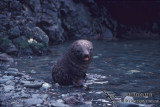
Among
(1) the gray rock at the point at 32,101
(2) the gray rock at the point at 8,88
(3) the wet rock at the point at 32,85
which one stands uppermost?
(1) the gray rock at the point at 32,101

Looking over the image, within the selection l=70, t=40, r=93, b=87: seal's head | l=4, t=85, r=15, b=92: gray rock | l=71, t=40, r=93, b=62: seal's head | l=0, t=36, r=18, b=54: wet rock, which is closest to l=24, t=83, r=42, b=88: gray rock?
l=4, t=85, r=15, b=92: gray rock

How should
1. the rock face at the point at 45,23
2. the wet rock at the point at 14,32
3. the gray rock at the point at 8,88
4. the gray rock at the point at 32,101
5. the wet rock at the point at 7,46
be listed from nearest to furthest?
the gray rock at the point at 32,101
the gray rock at the point at 8,88
the wet rock at the point at 7,46
the rock face at the point at 45,23
the wet rock at the point at 14,32

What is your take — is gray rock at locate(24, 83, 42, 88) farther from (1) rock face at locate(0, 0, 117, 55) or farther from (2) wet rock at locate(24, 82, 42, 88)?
(1) rock face at locate(0, 0, 117, 55)

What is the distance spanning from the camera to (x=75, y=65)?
4.46 meters

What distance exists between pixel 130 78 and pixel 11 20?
7086 mm

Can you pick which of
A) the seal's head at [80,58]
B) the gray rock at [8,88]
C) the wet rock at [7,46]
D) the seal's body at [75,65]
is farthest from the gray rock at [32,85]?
the wet rock at [7,46]

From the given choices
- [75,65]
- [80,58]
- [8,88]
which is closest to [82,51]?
[80,58]

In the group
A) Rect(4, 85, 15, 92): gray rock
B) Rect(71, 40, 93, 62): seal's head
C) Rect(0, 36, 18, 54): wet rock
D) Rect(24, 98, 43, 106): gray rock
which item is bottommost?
Rect(0, 36, 18, 54): wet rock

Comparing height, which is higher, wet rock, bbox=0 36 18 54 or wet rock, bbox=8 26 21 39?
wet rock, bbox=8 26 21 39

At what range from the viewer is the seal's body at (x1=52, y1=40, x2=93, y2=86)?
14.1 ft

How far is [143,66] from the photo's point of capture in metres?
6.82

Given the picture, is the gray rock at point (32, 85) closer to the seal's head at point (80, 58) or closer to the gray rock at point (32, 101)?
the seal's head at point (80, 58)

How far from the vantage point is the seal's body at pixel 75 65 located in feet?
14.1

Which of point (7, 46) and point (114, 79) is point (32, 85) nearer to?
point (114, 79)
